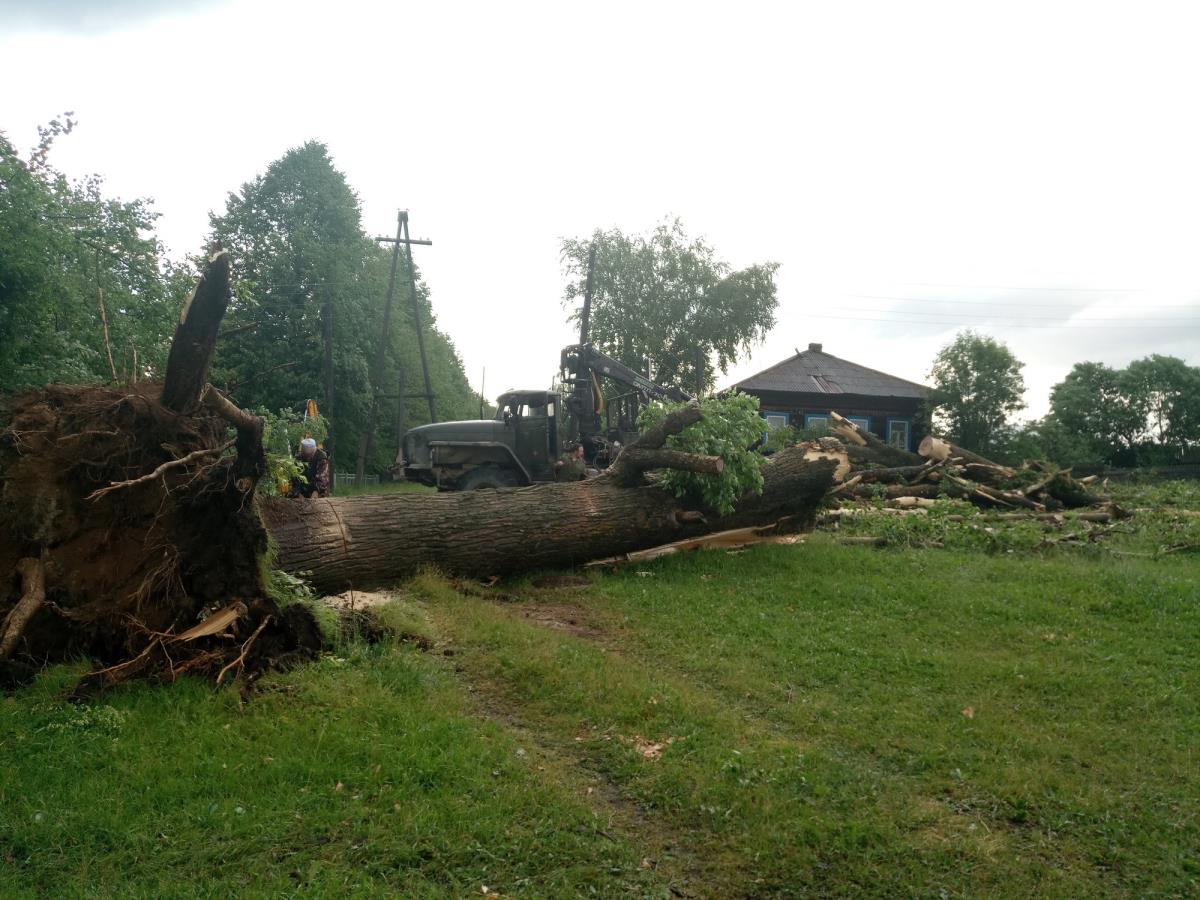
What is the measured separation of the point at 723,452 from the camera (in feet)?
32.7

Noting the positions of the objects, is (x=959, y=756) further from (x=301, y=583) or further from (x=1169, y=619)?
(x=301, y=583)

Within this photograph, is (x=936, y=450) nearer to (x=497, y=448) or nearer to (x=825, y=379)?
(x=497, y=448)

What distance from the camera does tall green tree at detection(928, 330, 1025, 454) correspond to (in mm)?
29453

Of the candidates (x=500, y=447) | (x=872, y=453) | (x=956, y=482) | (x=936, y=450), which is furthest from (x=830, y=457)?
(x=872, y=453)

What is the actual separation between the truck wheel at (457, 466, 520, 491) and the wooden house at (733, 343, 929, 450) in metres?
19.5

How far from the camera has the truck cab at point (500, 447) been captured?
1495 centimetres

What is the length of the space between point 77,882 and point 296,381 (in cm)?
2605

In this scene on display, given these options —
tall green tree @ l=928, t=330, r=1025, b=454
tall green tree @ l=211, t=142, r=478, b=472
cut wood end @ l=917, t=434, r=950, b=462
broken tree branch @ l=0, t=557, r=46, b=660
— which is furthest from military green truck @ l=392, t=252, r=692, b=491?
tall green tree @ l=928, t=330, r=1025, b=454

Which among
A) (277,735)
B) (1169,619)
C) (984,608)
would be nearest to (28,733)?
(277,735)

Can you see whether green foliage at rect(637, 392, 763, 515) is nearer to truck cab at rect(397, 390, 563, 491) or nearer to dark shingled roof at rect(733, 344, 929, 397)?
truck cab at rect(397, 390, 563, 491)

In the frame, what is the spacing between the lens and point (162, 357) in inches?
537

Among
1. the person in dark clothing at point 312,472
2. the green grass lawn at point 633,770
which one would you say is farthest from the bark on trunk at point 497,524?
the person in dark clothing at point 312,472

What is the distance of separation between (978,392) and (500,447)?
2124 centimetres

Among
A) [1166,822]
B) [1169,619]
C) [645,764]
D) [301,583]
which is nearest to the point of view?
[1166,822]
